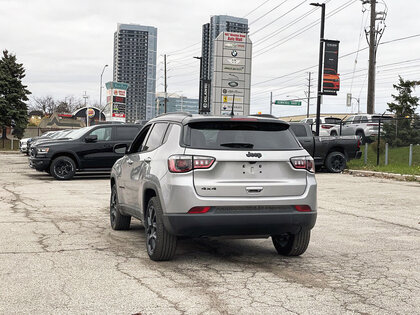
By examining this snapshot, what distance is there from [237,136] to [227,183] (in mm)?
578

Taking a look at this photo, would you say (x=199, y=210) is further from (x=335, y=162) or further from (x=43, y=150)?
(x=335, y=162)

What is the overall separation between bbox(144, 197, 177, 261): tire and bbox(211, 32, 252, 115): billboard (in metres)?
34.8

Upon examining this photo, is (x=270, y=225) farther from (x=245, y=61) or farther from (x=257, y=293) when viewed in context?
(x=245, y=61)

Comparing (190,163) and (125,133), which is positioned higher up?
(125,133)

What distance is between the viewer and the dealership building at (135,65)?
456ft

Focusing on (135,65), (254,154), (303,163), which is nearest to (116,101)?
(135,65)

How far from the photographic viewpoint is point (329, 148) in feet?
72.0

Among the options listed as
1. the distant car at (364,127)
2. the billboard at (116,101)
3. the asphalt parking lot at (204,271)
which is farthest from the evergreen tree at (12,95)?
the asphalt parking lot at (204,271)

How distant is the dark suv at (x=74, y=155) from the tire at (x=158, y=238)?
11977 millimetres

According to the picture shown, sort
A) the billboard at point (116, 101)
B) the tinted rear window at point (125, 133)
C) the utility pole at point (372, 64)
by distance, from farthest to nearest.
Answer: the billboard at point (116, 101), the utility pole at point (372, 64), the tinted rear window at point (125, 133)

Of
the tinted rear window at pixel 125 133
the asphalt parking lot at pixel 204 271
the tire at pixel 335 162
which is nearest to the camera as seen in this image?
the asphalt parking lot at pixel 204 271

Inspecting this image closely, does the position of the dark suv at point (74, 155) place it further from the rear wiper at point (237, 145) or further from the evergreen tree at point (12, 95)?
the evergreen tree at point (12, 95)

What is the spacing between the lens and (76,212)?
34.3ft

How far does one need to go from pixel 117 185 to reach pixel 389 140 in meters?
18.9
